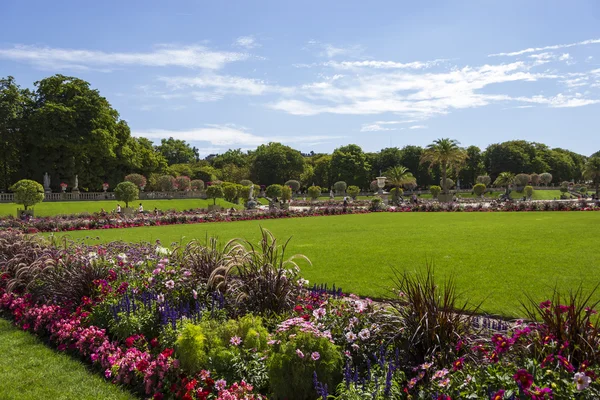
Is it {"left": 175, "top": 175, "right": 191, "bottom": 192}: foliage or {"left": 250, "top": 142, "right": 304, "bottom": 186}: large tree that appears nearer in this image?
{"left": 175, "top": 175, "right": 191, "bottom": 192}: foliage

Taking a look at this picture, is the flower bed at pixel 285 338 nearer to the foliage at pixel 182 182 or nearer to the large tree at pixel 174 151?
the foliage at pixel 182 182

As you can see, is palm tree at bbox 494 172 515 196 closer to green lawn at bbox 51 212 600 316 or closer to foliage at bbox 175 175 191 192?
foliage at bbox 175 175 191 192

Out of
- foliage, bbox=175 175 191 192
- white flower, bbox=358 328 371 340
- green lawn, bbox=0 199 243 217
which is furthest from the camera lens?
foliage, bbox=175 175 191 192

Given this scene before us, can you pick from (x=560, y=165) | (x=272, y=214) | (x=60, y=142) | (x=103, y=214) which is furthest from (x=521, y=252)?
(x=560, y=165)

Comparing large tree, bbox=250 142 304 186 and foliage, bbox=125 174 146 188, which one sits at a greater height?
large tree, bbox=250 142 304 186

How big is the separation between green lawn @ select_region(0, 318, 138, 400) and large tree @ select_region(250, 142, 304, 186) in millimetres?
77520

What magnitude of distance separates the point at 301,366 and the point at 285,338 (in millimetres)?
352

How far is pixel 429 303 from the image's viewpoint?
3.84m

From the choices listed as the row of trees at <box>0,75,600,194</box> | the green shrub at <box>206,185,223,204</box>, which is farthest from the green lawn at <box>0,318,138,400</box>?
the row of trees at <box>0,75,600,194</box>

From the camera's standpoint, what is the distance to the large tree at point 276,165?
8269 cm

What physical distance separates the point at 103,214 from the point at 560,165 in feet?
313

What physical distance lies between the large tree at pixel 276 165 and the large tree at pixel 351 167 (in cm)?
687

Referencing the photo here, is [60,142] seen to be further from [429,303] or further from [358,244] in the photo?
[429,303]

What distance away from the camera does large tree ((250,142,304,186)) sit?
82688 mm
